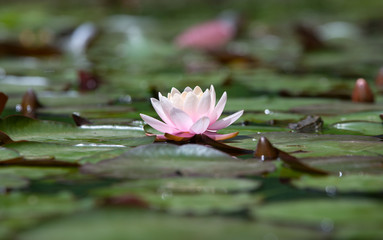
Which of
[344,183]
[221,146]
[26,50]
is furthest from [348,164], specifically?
[26,50]

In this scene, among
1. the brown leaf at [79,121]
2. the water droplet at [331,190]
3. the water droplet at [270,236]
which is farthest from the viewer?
the brown leaf at [79,121]

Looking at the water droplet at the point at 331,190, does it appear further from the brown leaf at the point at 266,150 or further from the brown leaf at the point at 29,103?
the brown leaf at the point at 29,103

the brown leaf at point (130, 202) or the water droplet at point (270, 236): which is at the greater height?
the brown leaf at point (130, 202)

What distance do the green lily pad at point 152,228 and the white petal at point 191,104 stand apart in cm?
53

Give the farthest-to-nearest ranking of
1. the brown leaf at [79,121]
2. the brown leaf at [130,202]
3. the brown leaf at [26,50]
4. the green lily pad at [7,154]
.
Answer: the brown leaf at [26,50]
the brown leaf at [79,121]
the green lily pad at [7,154]
the brown leaf at [130,202]

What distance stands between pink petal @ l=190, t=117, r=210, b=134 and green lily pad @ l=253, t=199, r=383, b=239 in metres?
0.43

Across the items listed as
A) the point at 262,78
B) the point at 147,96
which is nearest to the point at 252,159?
the point at 147,96

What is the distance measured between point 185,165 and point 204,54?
11.6 feet

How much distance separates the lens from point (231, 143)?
1.44 meters

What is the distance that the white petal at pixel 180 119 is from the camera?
1.32 m

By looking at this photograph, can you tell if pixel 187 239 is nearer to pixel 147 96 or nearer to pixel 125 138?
pixel 125 138

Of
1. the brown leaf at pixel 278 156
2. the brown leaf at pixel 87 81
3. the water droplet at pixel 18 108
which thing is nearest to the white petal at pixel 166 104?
the brown leaf at pixel 278 156

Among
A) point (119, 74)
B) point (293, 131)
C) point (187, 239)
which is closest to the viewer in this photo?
point (187, 239)

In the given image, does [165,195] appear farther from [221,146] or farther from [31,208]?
[221,146]
